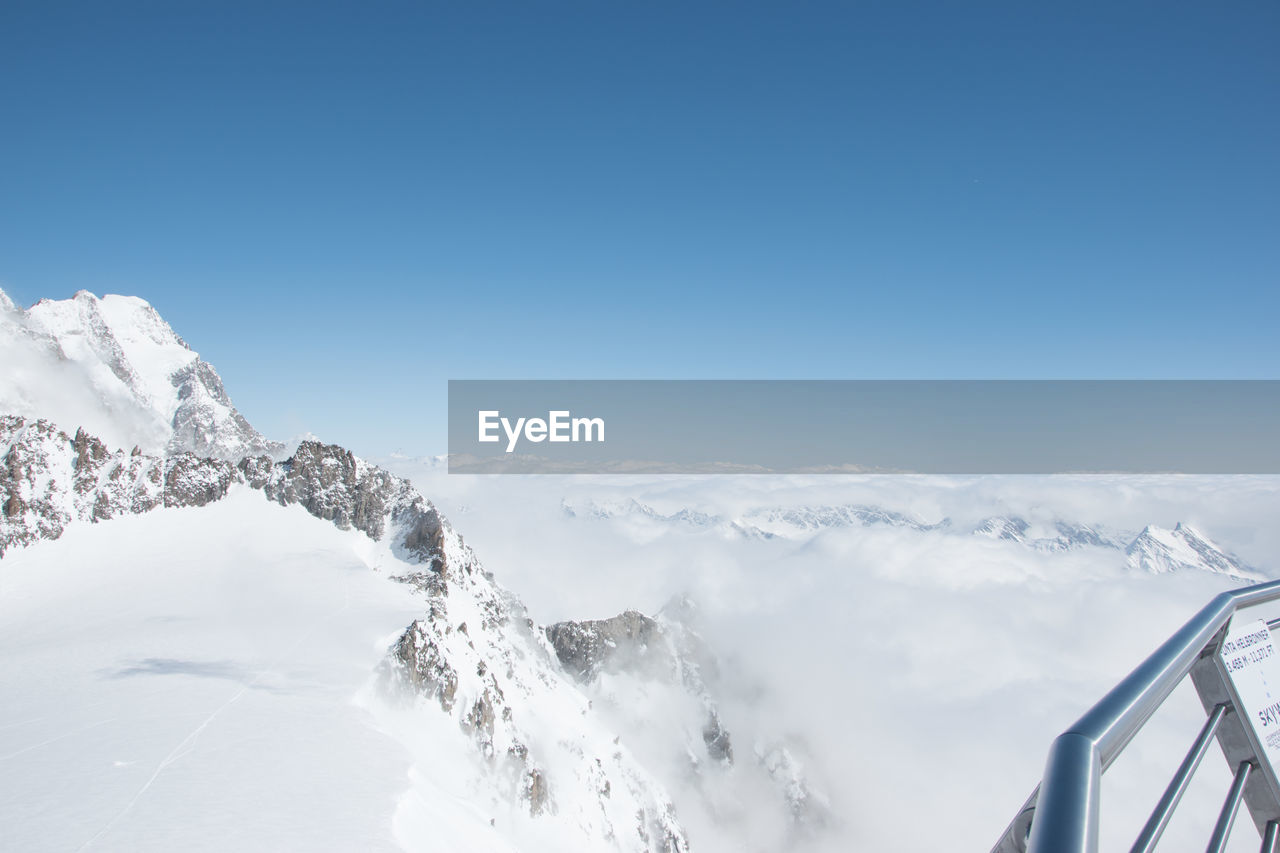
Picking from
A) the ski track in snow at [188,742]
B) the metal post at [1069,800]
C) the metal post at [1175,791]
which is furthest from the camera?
the ski track in snow at [188,742]

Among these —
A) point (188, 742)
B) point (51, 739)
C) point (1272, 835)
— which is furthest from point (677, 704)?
point (1272, 835)

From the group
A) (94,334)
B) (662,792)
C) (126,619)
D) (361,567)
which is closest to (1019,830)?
(126,619)

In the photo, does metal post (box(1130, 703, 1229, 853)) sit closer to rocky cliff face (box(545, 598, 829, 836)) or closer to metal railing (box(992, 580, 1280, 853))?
metal railing (box(992, 580, 1280, 853))

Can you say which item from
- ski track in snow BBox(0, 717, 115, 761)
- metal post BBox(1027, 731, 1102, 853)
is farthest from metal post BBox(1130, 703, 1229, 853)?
ski track in snow BBox(0, 717, 115, 761)

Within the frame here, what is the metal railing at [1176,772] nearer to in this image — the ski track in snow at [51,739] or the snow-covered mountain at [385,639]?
the snow-covered mountain at [385,639]

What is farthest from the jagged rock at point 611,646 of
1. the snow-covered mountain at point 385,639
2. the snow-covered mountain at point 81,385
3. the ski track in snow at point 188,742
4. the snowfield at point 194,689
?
the snow-covered mountain at point 81,385

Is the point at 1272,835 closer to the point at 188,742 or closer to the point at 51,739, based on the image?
the point at 188,742

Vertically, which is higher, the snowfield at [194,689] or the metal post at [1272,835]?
the metal post at [1272,835]
